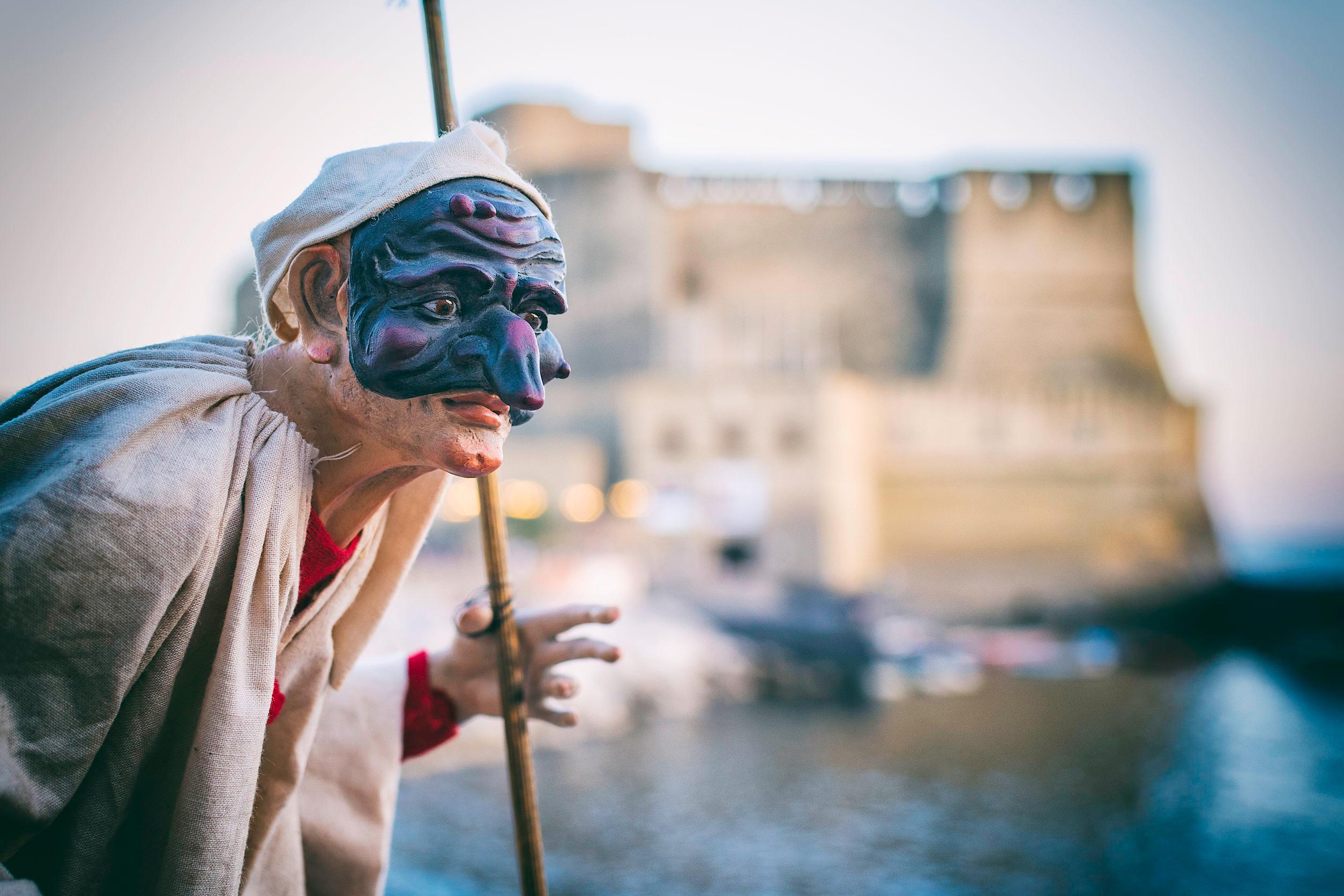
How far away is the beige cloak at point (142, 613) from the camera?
0.96 meters

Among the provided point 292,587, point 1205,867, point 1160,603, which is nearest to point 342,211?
point 292,587

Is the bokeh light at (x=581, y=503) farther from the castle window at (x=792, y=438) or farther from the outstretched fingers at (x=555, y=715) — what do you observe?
the outstretched fingers at (x=555, y=715)

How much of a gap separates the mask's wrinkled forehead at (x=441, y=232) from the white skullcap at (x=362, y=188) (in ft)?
0.04

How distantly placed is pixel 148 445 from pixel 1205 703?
25840 mm

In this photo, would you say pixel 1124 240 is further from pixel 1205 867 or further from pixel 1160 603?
pixel 1205 867

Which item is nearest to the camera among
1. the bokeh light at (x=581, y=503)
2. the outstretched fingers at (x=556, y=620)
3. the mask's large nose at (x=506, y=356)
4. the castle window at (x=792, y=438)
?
the mask's large nose at (x=506, y=356)

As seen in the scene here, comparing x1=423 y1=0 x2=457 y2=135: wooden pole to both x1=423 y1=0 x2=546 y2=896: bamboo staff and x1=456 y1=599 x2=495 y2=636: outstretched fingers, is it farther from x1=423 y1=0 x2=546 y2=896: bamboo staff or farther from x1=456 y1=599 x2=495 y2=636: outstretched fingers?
x1=456 y1=599 x2=495 y2=636: outstretched fingers

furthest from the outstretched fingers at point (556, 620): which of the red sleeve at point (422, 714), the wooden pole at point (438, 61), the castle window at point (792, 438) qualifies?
the castle window at point (792, 438)

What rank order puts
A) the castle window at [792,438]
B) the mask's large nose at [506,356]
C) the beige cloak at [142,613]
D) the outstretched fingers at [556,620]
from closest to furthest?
1. the beige cloak at [142,613]
2. the mask's large nose at [506,356]
3. the outstretched fingers at [556,620]
4. the castle window at [792,438]

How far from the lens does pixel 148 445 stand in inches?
40.6

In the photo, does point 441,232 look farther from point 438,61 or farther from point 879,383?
point 879,383

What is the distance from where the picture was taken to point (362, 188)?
116 centimetres

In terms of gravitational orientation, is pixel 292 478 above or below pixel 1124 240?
below

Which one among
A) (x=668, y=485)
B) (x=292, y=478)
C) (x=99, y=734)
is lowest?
(x=668, y=485)
